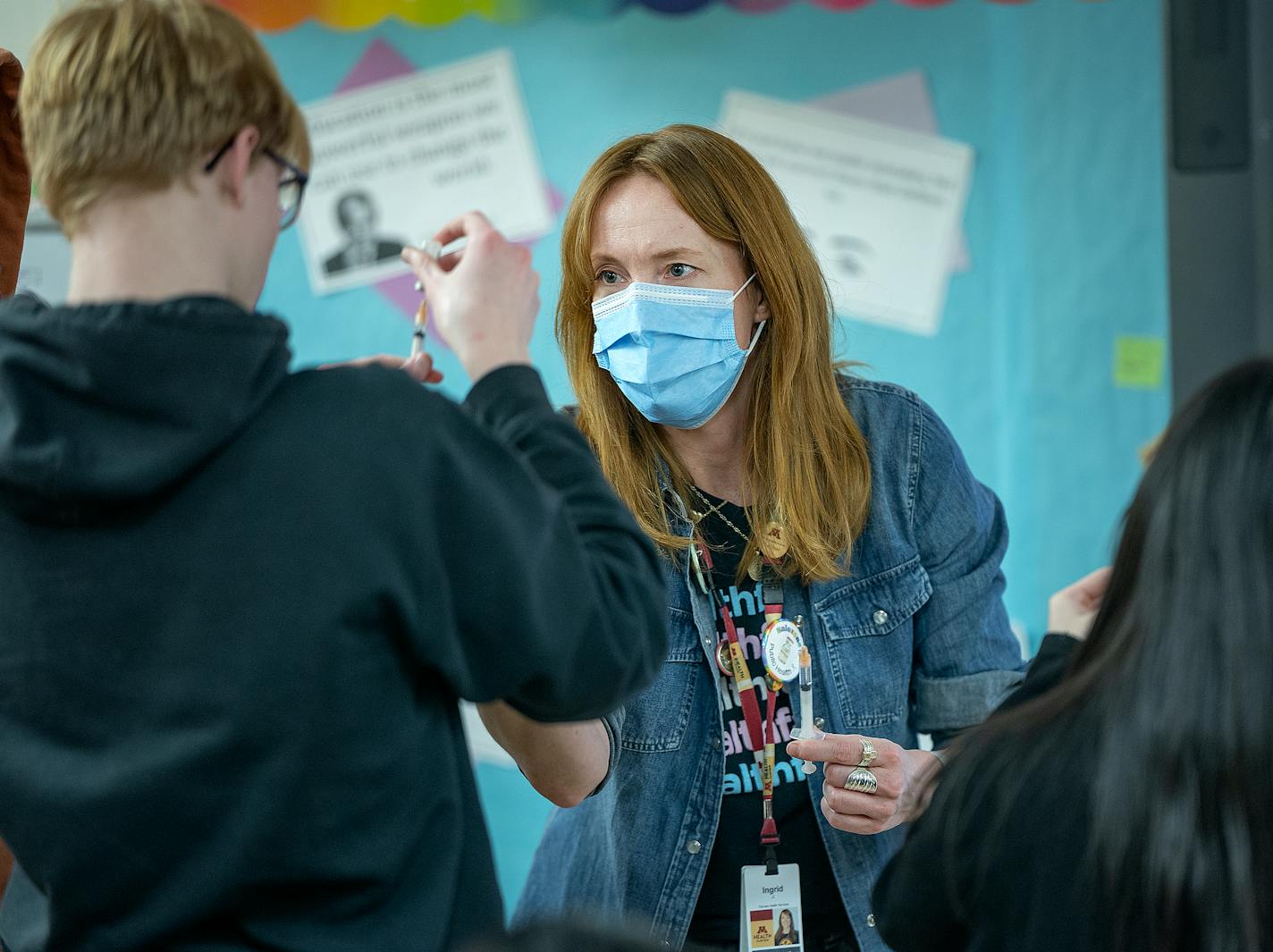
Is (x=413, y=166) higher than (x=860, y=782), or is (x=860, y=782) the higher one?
(x=413, y=166)

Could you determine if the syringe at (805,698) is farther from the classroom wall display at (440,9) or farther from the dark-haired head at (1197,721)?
the classroom wall display at (440,9)

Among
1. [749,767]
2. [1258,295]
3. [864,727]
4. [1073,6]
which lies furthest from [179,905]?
[1073,6]

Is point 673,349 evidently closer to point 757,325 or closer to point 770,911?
point 757,325

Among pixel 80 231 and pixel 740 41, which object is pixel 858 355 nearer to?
pixel 740 41

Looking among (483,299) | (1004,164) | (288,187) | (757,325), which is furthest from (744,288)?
(1004,164)

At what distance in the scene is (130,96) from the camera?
3.43 ft

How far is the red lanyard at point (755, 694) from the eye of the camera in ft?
6.09

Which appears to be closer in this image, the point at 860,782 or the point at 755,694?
the point at 860,782

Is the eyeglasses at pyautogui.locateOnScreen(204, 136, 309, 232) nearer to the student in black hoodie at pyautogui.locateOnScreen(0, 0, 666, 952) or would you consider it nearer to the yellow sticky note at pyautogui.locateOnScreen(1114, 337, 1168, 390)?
the student in black hoodie at pyautogui.locateOnScreen(0, 0, 666, 952)

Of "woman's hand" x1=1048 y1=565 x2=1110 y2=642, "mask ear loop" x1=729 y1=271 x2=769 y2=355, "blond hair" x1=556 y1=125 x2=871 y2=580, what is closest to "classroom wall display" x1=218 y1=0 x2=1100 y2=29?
"blond hair" x1=556 y1=125 x2=871 y2=580

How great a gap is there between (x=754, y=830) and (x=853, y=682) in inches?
10.7

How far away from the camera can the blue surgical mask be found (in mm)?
2025

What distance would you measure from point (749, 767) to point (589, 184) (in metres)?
0.98

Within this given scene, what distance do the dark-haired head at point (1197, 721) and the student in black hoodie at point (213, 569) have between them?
0.44 meters
